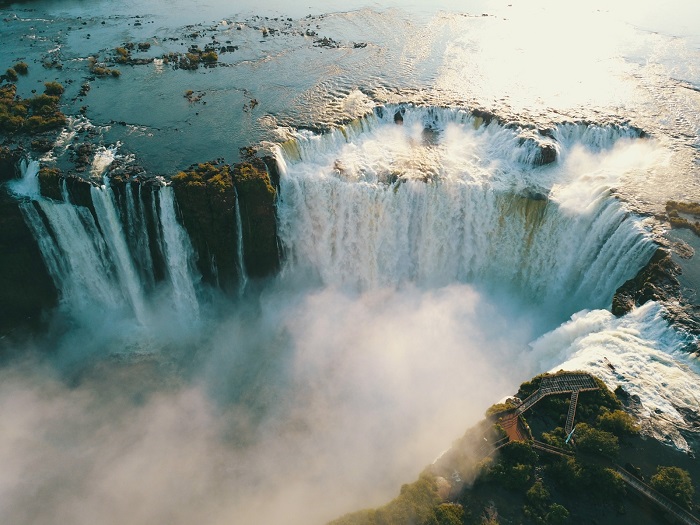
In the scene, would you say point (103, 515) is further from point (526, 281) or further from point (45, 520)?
point (526, 281)

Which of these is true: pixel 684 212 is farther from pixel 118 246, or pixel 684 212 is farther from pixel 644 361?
pixel 118 246

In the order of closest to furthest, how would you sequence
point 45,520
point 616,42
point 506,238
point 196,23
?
1. point 45,520
2. point 506,238
3. point 616,42
4. point 196,23

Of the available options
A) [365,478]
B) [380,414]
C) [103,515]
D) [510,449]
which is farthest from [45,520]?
[510,449]

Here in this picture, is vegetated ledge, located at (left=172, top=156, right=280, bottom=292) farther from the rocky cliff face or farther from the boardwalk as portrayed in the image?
the boardwalk

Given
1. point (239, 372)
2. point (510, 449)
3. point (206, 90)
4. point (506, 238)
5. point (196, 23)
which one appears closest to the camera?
point (510, 449)

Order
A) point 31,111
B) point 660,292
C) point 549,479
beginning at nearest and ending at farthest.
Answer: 1. point 549,479
2. point 660,292
3. point 31,111

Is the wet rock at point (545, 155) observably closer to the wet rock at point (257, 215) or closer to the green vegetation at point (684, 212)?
the green vegetation at point (684, 212)

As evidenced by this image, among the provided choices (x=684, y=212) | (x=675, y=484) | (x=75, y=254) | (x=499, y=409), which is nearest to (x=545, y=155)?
(x=684, y=212)
